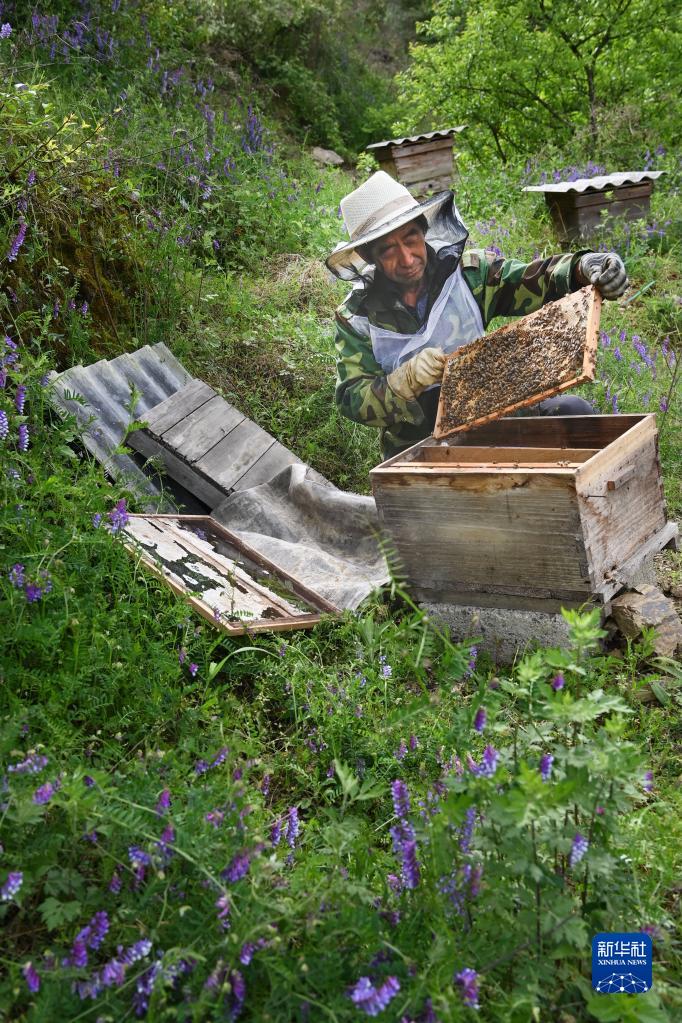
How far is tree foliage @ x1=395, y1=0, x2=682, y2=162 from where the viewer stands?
1150 cm

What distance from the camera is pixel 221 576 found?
11.8 ft

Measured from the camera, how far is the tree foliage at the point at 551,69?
11500 mm

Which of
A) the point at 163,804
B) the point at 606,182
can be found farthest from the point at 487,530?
the point at 606,182

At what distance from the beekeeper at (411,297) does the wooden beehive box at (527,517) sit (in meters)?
0.39

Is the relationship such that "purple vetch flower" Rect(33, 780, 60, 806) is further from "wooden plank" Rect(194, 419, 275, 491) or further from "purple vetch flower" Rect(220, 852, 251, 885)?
"wooden plank" Rect(194, 419, 275, 491)

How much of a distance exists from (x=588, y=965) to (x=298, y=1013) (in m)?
0.64

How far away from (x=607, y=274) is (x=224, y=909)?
2925mm

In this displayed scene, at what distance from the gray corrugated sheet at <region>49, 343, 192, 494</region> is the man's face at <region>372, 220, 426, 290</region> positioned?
1.30 meters

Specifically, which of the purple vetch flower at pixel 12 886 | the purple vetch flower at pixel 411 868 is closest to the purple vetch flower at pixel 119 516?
the purple vetch flower at pixel 12 886

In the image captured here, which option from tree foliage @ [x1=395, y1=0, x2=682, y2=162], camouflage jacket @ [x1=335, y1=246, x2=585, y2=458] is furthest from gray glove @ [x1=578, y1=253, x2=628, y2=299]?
tree foliage @ [x1=395, y1=0, x2=682, y2=162]

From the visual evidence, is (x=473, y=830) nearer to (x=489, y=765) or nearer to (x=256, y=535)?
(x=489, y=765)

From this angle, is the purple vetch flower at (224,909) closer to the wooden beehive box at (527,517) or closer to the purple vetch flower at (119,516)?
the purple vetch flower at (119,516)

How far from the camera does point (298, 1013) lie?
1.52m

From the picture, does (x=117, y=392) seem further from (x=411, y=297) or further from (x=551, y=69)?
(x=551, y=69)
